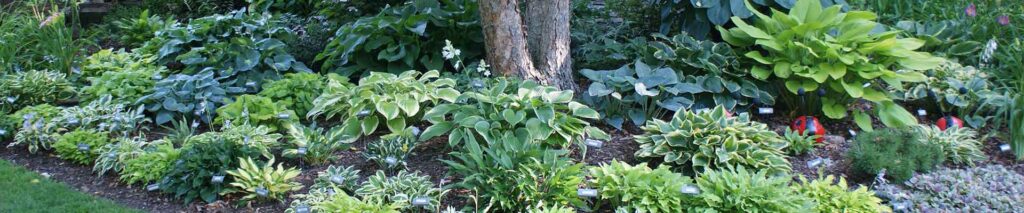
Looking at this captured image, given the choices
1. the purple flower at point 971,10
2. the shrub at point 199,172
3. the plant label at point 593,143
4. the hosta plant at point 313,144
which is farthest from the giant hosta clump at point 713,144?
the purple flower at point 971,10

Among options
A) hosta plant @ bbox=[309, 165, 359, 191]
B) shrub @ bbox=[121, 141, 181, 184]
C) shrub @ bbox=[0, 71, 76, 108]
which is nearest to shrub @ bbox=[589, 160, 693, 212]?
hosta plant @ bbox=[309, 165, 359, 191]

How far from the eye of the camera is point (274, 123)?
5.36 metres

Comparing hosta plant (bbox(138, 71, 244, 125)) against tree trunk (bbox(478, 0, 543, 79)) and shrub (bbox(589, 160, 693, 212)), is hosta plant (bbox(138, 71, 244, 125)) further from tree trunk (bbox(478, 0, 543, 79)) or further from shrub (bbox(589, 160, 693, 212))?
shrub (bbox(589, 160, 693, 212))

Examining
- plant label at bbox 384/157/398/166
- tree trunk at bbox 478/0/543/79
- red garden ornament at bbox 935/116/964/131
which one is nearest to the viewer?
plant label at bbox 384/157/398/166

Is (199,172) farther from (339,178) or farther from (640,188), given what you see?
(640,188)

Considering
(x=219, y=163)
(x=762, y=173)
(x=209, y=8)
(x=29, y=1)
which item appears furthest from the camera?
(x=209, y=8)

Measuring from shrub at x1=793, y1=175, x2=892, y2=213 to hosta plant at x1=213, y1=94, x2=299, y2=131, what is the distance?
2.78m

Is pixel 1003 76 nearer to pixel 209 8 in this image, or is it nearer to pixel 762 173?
pixel 762 173

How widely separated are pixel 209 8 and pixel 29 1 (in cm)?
164

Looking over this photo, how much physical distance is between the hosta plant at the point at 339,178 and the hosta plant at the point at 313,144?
283 mm

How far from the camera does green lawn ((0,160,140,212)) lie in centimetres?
438

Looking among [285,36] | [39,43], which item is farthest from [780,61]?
[39,43]

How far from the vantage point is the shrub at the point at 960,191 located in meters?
4.25

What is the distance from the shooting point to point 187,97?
225 inches
